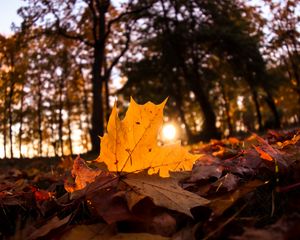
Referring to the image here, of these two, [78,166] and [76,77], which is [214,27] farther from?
[78,166]

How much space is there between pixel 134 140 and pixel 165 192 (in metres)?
0.16

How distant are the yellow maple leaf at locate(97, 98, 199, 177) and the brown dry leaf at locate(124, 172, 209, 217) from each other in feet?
0.12

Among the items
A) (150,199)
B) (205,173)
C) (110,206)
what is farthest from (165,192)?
(205,173)

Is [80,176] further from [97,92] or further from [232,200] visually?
[97,92]

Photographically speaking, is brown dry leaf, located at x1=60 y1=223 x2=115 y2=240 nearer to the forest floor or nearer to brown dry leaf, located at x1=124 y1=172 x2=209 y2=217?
the forest floor

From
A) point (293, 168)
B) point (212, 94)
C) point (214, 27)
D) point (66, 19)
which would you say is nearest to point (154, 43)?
point (214, 27)

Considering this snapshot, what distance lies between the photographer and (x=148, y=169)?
39.6 inches

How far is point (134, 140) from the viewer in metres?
0.97

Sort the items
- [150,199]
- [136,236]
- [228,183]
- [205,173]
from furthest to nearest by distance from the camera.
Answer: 1. [205,173]
2. [228,183]
3. [150,199]
4. [136,236]

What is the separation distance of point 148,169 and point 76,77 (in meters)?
26.8

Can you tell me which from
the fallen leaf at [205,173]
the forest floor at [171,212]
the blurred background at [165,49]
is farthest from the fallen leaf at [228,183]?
the blurred background at [165,49]

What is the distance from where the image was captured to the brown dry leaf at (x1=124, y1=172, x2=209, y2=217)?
2.90 feet

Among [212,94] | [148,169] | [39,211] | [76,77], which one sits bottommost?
[39,211]

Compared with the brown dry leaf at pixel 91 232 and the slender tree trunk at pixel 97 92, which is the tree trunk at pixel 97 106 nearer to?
the slender tree trunk at pixel 97 92
